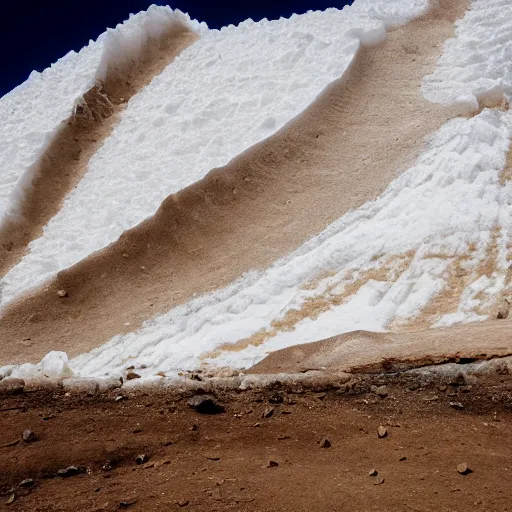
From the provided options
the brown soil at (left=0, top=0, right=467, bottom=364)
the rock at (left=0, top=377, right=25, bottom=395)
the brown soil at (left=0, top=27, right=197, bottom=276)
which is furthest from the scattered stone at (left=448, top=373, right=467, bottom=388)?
the brown soil at (left=0, top=27, right=197, bottom=276)

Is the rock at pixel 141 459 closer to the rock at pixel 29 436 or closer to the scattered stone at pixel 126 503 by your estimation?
the scattered stone at pixel 126 503

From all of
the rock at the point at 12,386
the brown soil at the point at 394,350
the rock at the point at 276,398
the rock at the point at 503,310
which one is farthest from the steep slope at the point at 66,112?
the rock at the point at 503,310

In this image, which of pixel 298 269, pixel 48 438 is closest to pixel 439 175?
pixel 298 269

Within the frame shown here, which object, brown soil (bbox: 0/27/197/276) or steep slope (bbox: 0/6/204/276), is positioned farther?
steep slope (bbox: 0/6/204/276)

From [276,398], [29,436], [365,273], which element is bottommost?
[365,273]

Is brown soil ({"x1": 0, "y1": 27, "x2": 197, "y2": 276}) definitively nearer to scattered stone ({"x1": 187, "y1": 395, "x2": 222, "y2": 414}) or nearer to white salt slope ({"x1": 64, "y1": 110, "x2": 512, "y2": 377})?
white salt slope ({"x1": 64, "y1": 110, "x2": 512, "y2": 377})

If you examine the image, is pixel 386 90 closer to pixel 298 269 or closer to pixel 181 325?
pixel 298 269

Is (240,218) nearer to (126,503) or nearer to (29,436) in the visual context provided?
(29,436)

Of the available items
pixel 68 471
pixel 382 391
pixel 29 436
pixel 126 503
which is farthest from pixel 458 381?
pixel 29 436
